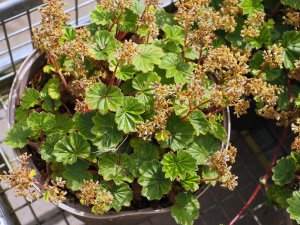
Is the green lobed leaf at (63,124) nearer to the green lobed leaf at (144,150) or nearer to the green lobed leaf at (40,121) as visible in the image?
the green lobed leaf at (40,121)

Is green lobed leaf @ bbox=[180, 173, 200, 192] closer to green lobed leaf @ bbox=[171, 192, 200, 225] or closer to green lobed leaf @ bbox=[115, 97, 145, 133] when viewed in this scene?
green lobed leaf @ bbox=[171, 192, 200, 225]

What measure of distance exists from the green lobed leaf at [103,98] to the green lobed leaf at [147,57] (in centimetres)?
8

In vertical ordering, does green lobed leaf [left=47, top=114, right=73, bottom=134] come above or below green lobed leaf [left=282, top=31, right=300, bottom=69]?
above

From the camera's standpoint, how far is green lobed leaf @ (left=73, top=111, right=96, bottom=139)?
105 cm

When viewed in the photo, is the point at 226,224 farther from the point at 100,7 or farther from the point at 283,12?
the point at 100,7

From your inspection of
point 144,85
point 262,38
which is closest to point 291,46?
point 262,38

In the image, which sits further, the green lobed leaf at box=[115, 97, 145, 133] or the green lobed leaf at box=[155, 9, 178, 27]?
the green lobed leaf at box=[155, 9, 178, 27]

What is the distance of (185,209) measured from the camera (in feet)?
3.49

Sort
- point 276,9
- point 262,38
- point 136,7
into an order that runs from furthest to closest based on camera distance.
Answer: point 276,9
point 262,38
point 136,7

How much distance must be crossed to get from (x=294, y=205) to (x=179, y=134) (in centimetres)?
29

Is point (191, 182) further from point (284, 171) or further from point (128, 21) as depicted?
point (128, 21)

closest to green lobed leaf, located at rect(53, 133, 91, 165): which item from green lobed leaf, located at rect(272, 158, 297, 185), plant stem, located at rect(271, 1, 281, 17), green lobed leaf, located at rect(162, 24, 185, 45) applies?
green lobed leaf, located at rect(162, 24, 185, 45)

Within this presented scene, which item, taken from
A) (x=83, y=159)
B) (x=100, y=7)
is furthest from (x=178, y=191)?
(x=100, y=7)

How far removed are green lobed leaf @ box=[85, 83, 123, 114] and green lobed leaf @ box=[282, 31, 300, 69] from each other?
0.44 m
